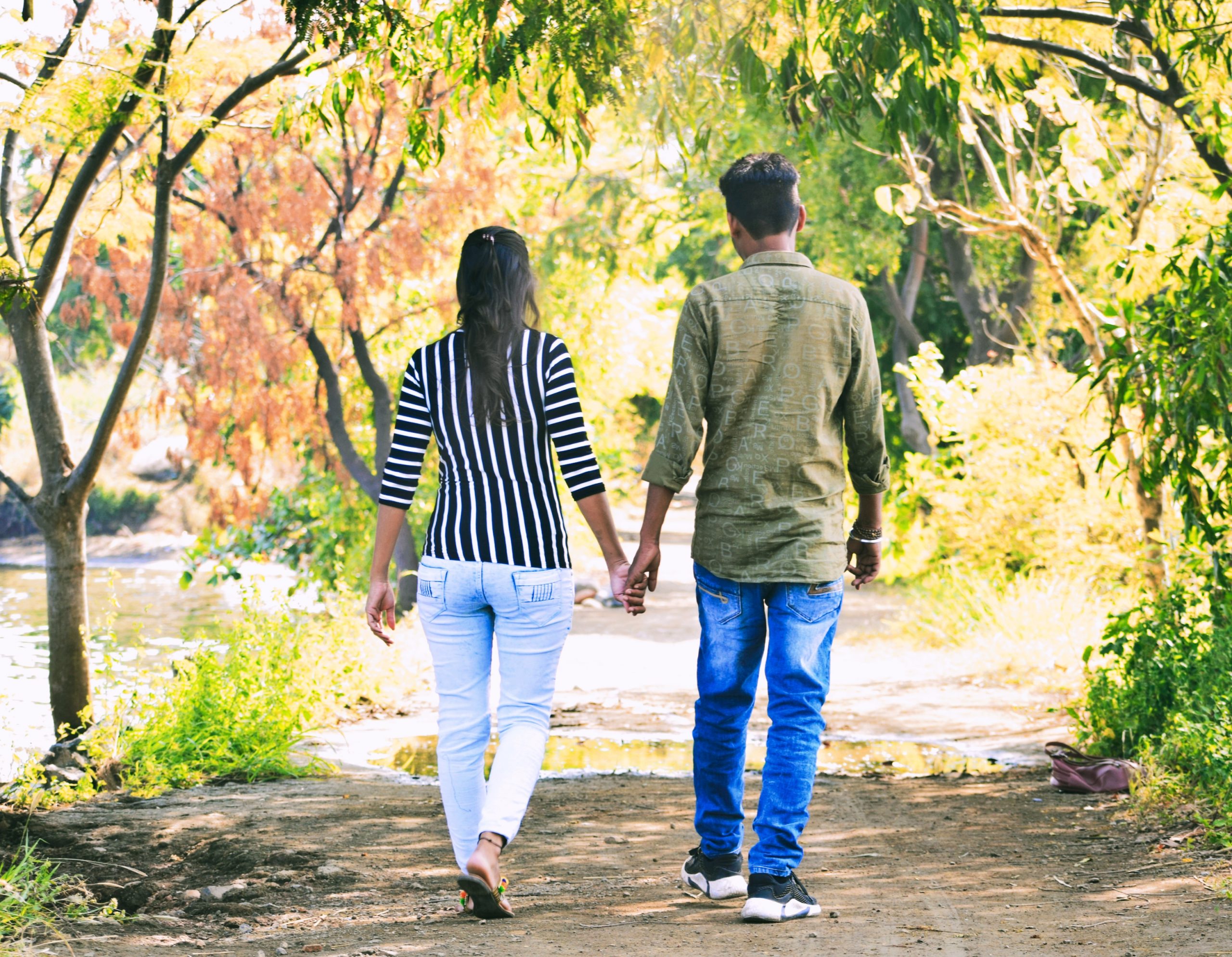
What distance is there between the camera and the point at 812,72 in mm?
5668

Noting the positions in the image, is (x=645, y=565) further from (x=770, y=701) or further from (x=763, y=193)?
(x=763, y=193)

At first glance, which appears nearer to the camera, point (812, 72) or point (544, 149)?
point (812, 72)

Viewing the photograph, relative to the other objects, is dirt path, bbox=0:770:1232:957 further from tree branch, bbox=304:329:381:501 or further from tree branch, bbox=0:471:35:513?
tree branch, bbox=304:329:381:501

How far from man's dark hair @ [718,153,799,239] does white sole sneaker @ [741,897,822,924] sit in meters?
1.97

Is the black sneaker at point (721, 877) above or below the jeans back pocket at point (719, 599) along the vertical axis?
below

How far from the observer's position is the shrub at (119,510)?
3084cm

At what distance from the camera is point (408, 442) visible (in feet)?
13.3

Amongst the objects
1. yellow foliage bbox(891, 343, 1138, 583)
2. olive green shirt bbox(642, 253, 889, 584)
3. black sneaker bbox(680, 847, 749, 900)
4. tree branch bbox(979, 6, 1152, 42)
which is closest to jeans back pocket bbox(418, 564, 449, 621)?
olive green shirt bbox(642, 253, 889, 584)

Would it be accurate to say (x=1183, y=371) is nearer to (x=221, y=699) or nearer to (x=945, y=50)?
(x=945, y=50)

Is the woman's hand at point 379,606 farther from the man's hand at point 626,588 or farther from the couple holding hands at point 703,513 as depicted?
the man's hand at point 626,588

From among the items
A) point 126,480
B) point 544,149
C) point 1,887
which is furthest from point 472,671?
point 126,480

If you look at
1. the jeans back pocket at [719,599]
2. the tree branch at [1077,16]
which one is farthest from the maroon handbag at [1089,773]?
the tree branch at [1077,16]

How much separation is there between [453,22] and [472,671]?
10.9 feet

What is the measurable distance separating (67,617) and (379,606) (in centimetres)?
365
